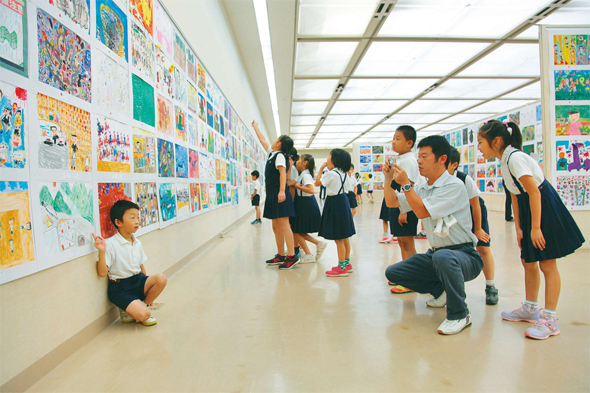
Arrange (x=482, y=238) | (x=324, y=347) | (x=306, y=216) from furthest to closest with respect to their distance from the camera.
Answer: (x=306, y=216)
(x=482, y=238)
(x=324, y=347)

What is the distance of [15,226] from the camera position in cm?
151

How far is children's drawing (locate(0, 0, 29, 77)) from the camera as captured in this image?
1452 millimetres

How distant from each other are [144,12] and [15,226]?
2332 millimetres

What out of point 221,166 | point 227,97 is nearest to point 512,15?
point 227,97

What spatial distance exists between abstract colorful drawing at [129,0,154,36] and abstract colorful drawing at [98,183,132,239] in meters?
1.50

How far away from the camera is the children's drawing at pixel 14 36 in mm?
1452

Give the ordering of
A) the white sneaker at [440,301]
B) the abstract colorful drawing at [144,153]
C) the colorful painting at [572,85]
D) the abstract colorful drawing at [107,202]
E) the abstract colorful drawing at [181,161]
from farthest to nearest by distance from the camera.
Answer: the colorful painting at [572,85] → the abstract colorful drawing at [181,161] → the abstract colorful drawing at [144,153] → the white sneaker at [440,301] → the abstract colorful drawing at [107,202]

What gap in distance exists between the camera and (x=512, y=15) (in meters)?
6.18

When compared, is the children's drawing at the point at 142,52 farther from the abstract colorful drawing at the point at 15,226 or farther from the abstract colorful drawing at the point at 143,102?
the abstract colorful drawing at the point at 15,226

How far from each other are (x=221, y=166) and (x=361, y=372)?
4870 millimetres

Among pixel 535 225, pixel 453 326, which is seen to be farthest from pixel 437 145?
pixel 453 326

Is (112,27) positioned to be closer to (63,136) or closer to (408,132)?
(63,136)

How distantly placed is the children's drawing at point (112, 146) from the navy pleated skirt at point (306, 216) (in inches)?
90.4

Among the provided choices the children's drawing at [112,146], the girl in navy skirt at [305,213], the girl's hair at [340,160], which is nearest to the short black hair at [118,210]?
the children's drawing at [112,146]
